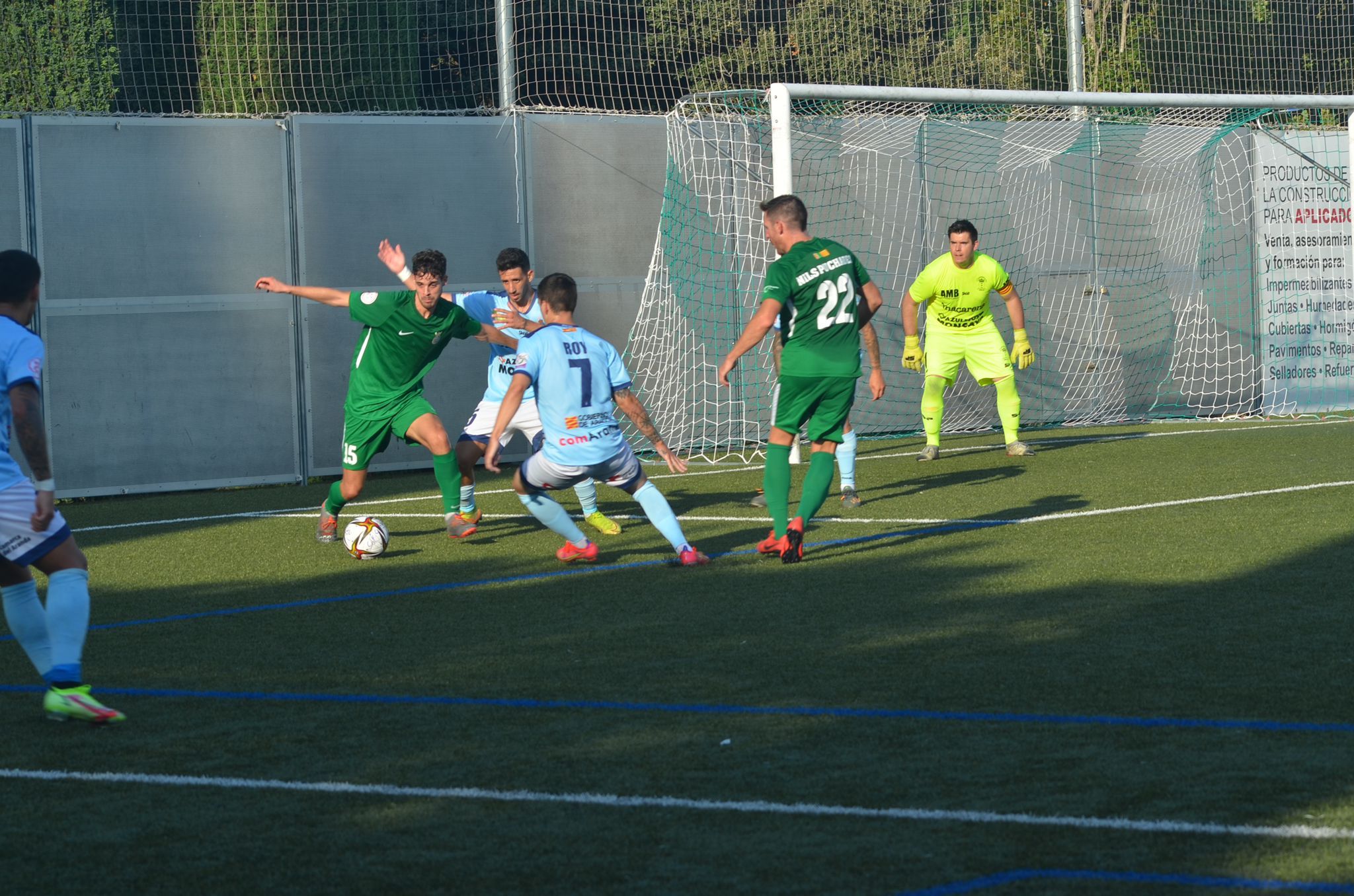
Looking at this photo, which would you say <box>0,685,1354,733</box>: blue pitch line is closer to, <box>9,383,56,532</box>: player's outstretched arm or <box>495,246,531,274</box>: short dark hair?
<box>9,383,56,532</box>: player's outstretched arm

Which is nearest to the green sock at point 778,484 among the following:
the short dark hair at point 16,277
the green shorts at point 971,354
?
the short dark hair at point 16,277

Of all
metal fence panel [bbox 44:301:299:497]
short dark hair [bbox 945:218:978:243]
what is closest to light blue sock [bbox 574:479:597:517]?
short dark hair [bbox 945:218:978:243]

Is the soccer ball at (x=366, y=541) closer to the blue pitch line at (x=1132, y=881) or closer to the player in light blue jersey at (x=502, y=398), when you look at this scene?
the player in light blue jersey at (x=502, y=398)

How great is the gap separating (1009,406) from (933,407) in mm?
650

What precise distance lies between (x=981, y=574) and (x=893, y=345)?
972 cm

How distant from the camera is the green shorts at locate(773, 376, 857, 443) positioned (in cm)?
892

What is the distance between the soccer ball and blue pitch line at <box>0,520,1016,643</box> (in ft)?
3.67

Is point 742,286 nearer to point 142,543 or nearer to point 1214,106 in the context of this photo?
point 1214,106

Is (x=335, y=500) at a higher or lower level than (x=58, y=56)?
lower

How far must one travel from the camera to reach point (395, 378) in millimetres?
10445

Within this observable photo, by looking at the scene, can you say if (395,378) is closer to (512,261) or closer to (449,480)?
(449,480)

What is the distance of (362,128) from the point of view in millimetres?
15375

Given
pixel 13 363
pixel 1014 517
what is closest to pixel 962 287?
pixel 1014 517

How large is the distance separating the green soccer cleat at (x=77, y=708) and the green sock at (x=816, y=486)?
4.04m
